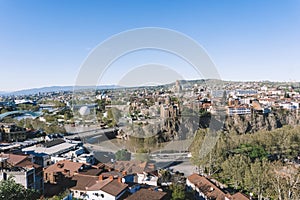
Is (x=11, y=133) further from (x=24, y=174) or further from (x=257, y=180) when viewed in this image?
(x=257, y=180)

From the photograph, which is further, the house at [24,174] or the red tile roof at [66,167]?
the red tile roof at [66,167]

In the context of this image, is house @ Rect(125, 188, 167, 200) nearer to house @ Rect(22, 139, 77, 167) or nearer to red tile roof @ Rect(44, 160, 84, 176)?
red tile roof @ Rect(44, 160, 84, 176)

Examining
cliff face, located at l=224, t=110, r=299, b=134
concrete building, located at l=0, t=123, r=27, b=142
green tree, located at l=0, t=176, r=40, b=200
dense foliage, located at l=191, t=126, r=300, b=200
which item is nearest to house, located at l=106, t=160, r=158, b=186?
dense foliage, located at l=191, t=126, r=300, b=200

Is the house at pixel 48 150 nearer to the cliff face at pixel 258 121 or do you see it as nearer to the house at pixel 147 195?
the house at pixel 147 195

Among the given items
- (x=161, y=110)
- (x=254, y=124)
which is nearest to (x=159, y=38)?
(x=161, y=110)

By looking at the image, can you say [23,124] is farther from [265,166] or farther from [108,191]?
[265,166]

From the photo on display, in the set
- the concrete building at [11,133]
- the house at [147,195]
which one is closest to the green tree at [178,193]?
the house at [147,195]
